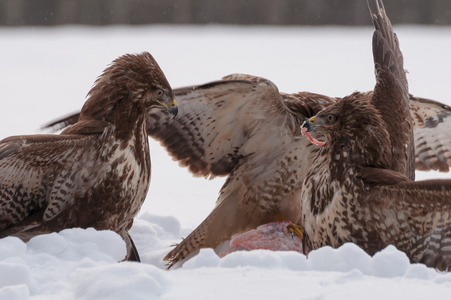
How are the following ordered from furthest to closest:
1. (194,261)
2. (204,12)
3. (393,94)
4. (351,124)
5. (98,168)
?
(204,12) → (393,94) → (98,168) → (351,124) → (194,261)

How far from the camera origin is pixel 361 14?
22172mm

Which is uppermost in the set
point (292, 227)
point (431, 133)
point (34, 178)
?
point (431, 133)

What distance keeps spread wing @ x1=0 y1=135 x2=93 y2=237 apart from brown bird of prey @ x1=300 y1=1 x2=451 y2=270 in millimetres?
1509

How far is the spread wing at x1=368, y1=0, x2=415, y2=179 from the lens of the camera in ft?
16.3

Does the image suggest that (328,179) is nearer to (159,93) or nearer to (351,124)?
(351,124)

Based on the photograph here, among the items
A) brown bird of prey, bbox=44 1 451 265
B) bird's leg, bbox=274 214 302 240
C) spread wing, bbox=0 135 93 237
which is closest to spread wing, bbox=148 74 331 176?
brown bird of prey, bbox=44 1 451 265

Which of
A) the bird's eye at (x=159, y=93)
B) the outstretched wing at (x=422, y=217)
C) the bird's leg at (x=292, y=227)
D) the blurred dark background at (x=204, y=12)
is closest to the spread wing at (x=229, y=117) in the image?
the bird's eye at (x=159, y=93)

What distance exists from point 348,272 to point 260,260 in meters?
0.39

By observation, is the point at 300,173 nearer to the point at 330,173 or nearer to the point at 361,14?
the point at 330,173

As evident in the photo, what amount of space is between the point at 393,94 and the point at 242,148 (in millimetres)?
1193

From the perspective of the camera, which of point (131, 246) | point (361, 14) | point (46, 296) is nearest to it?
point (46, 296)

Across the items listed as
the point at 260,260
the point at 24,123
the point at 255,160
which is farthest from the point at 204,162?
the point at 24,123

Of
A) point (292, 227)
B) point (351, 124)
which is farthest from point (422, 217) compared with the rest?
point (292, 227)

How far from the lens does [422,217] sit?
4016 millimetres
